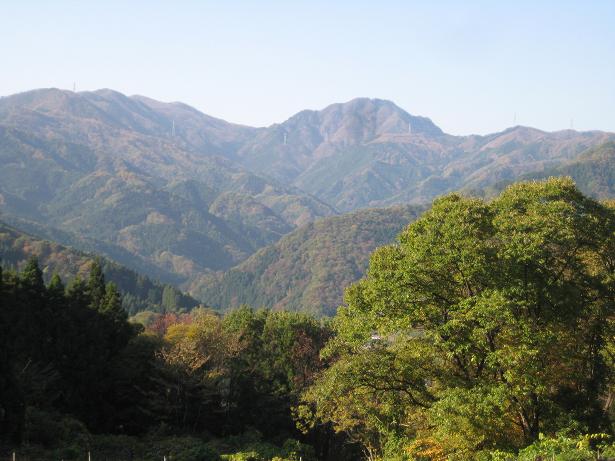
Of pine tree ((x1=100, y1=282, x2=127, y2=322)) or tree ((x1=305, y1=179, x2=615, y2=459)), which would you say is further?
pine tree ((x1=100, y1=282, x2=127, y2=322))

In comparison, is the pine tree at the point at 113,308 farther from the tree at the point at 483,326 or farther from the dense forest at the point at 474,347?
the tree at the point at 483,326

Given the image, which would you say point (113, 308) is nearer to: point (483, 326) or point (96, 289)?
point (96, 289)

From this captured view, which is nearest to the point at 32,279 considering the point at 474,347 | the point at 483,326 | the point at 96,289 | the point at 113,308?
the point at 113,308

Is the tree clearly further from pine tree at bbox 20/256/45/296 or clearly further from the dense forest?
pine tree at bbox 20/256/45/296

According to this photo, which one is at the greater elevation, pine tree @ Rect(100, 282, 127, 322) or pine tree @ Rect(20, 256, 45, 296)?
pine tree @ Rect(20, 256, 45, 296)

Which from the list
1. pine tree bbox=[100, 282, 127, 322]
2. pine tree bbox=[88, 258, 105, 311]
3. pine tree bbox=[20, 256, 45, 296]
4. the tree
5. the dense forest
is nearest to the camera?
the dense forest

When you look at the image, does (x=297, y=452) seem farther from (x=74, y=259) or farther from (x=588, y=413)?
(x=74, y=259)

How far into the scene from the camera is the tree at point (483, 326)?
18.7 metres

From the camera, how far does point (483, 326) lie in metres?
19.2

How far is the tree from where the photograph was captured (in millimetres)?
18734

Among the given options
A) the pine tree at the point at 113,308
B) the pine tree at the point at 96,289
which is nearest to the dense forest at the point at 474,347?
the pine tree at the point at 113,308

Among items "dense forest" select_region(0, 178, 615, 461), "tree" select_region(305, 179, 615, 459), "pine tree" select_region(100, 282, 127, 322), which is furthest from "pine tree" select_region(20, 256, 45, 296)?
"tree" select_region(305, 179, 615, 459)

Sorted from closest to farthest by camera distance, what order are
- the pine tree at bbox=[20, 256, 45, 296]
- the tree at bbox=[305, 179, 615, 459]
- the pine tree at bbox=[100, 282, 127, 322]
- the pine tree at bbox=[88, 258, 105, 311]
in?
the tree at bbox=[305, 179, 615, 459] → the pine tree at bbox=[20, 256, 45, 296] → the pine tree at bbox=[100, 282, 127, 322] → the pine tree at bbox=[88, 258, 105, 311]

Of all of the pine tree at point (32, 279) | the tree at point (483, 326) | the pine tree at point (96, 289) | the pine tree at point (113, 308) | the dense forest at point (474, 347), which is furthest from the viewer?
the pine tree at point (96, 289)
